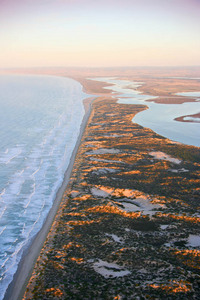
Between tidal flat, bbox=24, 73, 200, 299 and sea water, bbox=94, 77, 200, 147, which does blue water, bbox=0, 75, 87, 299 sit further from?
sea water, bbox=94, 77, 200, 147

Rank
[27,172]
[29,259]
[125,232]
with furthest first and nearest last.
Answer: [27,172]
[125,232]
[29,259]

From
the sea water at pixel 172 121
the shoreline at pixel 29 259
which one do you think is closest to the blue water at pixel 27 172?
the shoreline at pixel 29 259

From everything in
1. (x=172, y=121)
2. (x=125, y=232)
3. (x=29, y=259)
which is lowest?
(x=29, y=259)

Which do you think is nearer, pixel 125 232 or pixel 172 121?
pixel 125 232

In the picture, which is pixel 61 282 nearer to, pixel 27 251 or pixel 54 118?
pixel 27 251

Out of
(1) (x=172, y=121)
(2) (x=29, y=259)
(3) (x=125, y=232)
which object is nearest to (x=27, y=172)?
(2) (x=29, y=259)

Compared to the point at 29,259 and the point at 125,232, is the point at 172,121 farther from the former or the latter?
the point at 29,259

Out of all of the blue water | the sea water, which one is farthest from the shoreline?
the sea water

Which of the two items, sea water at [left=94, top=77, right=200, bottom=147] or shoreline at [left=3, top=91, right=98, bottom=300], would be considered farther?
sea water at [left=94, top=77, right=200, bottom=147]

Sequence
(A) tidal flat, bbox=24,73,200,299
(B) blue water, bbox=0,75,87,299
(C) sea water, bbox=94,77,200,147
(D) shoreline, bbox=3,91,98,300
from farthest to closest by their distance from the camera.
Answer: (C) sea water, bbox=94,77,200,147 < (B) blue water, bbox=0,75,87,299 < (D) shoreline, bbox=3,91,98,300 < (A) tidal flat, bbox=24,73,200,299
